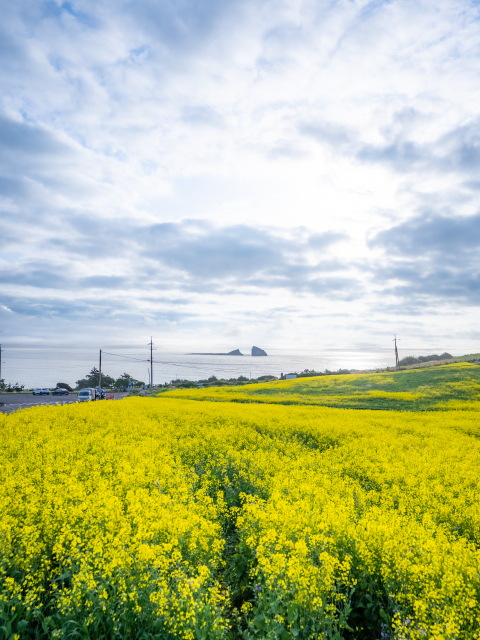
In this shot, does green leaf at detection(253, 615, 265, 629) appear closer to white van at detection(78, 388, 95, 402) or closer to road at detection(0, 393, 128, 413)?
road at detection(0, 393, 128, 413)

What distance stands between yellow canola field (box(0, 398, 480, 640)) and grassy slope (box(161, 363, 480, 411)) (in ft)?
60.5

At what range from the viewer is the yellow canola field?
12.7 feet

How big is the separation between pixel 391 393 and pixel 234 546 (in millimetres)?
30952

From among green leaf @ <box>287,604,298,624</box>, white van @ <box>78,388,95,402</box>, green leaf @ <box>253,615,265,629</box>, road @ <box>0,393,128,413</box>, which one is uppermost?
green leaf @ <box>287,604,298,624</box>

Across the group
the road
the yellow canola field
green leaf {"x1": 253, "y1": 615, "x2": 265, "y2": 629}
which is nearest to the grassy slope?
the road

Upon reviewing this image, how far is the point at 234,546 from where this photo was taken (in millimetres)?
6617

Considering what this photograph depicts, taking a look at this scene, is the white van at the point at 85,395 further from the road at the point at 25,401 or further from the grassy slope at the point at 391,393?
the grassy slope at the point at 391,393

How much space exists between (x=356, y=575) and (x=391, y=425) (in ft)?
43.9

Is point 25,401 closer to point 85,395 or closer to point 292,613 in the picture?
point 85,395

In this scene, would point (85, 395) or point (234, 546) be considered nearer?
point (234, 546)

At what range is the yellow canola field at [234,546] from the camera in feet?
12.7

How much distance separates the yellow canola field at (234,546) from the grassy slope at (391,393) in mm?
18445

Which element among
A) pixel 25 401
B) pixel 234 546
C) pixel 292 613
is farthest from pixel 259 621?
A: pixel 25 401

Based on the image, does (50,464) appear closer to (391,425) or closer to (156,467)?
(156,467)
